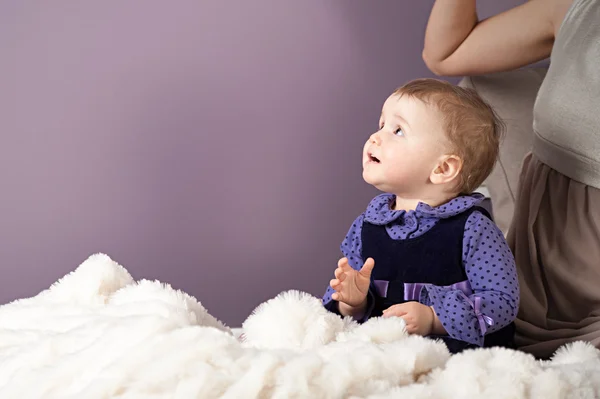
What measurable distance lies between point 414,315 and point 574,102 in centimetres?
59

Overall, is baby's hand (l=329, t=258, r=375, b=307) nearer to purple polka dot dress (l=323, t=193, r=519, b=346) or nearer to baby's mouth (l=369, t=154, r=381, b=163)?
purple polka dot dress (l=323, t=193, r=519, b=346)

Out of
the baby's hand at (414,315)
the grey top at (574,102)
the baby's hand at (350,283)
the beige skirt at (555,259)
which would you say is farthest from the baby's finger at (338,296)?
the grey top at (574,102)

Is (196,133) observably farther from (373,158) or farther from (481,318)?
(481,318)

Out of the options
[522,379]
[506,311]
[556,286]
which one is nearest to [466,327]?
[506,311]

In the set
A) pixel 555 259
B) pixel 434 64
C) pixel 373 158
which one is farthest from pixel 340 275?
pixel 434 64

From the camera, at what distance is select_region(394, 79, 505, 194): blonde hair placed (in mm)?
1219

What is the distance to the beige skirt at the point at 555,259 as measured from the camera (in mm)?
1272

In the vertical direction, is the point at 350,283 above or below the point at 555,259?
above

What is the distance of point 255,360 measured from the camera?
79 cm

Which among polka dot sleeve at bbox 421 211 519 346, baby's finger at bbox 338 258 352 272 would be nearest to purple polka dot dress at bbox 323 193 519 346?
polka dot sleeve at bbox 421 211 519 346

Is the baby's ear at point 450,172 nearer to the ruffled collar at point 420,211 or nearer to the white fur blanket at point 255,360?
the ruffled collar at point 420,211

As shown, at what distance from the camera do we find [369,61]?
83.2 inches

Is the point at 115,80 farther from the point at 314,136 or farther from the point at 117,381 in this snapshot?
the point at 117,381

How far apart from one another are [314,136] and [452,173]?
2.99 feet
